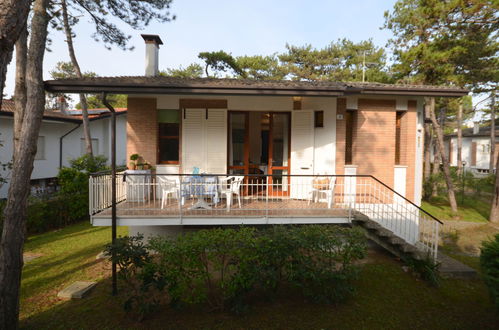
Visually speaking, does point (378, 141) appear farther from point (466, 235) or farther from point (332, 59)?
point (332, 59)

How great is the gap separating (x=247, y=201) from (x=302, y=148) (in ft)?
7.50

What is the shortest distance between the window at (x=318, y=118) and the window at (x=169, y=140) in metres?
4.13

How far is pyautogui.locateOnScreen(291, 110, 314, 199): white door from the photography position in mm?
7922

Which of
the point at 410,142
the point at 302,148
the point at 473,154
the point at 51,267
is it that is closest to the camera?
the point at 51,267

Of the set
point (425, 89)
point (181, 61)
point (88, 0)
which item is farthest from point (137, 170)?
point (181, 61)

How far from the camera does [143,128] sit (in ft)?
25.5

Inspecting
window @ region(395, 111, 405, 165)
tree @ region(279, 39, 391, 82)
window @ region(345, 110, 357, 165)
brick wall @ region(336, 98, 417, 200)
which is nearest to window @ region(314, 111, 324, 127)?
window @ region(345, 110, 357, 165)

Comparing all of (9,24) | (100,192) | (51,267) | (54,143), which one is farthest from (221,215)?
(54,143)

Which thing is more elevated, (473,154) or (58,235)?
(473,154)

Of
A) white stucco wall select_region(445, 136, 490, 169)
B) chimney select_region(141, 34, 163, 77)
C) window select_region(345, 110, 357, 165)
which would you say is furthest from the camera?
white stucco wall select_region(445, 136, 490, 169)

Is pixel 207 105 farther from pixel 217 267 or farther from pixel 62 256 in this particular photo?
pixel 62 256

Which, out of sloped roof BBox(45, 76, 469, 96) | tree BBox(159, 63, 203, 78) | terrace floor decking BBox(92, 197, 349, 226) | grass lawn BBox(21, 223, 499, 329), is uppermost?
tree BBox(159, 63, 203, 78)

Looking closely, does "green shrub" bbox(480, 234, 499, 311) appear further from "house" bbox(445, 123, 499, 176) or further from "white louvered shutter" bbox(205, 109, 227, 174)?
"house" bbox(445, 123, 499, 176)

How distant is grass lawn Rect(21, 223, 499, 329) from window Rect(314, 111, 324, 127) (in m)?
4.11
